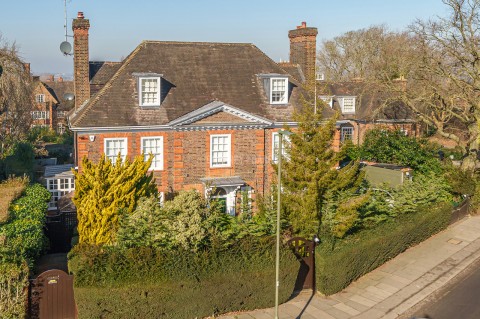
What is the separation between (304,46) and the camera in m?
34.5

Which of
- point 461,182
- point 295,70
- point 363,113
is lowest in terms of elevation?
point 461,182

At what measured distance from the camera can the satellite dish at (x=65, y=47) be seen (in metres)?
32.9

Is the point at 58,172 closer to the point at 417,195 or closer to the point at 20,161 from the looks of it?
the point at 20,161

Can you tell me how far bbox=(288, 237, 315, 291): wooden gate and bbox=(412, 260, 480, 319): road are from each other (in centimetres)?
418

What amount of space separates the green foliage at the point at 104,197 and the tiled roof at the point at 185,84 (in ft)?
20.0

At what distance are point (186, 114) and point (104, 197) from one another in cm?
943

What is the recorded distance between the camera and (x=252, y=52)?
3347 centimetres

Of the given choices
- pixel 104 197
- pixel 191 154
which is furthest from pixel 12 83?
pixel 104 197

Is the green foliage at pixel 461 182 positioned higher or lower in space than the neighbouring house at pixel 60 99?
lower

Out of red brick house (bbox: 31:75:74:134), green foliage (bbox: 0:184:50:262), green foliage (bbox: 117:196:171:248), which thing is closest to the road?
green foliage (bbox: 117:196:171:248)

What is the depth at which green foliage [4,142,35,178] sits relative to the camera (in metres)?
36.9

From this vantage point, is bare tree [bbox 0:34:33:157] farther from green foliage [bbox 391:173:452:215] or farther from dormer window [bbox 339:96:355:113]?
dormer window [bbox 339:96:355:113]

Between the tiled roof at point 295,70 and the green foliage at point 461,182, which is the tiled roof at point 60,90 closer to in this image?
the tiled roof at point 295,70

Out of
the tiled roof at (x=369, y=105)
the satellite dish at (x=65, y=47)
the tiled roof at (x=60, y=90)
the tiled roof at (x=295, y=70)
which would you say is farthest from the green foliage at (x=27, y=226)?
the tiled roof at (x=60, y=90)
